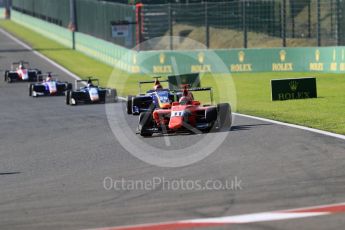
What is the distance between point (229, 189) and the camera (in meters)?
12.1

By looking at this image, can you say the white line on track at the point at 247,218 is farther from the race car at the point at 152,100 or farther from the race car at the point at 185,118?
the race car at the point at 152,100

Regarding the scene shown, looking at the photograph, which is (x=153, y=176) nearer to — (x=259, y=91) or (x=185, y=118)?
(x=185, y=118)

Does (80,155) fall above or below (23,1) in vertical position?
below

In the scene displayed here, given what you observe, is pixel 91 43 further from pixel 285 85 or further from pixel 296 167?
pixel 296 167

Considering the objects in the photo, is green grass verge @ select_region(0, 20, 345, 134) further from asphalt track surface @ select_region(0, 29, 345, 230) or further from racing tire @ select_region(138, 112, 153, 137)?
racing tire @ select_region(138, 112, 153, 137)

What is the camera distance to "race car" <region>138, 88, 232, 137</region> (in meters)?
18.6

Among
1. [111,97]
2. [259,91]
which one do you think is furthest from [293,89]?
[111,97]

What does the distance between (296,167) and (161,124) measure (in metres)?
5.78

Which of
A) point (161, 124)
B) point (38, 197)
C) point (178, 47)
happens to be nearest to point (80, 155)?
point (161, 124)

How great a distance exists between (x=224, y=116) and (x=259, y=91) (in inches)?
510

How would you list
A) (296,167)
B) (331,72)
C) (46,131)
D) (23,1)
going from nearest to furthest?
(296,167) → (46,131) → (331,72) → (23,1)

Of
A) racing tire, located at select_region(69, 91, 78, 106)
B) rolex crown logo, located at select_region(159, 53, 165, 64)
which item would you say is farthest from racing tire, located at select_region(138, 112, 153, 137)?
rolex crown logo, located at select_region(159, 53, 165, 64)

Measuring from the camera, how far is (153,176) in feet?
44.2

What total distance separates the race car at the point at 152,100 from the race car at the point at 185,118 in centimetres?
184
